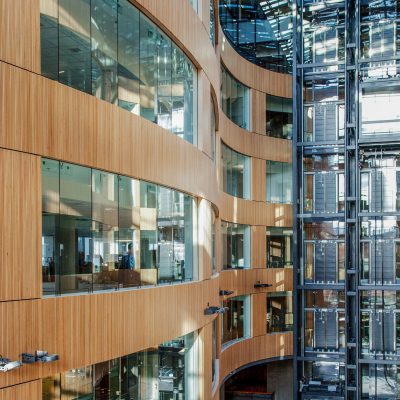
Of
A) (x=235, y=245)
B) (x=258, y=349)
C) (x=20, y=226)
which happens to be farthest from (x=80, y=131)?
(x=258, y=349)

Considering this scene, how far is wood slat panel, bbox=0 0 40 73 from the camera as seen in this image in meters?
9.95

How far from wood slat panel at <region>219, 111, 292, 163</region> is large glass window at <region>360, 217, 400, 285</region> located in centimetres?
878

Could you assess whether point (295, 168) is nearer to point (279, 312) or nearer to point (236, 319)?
point (236, 319)

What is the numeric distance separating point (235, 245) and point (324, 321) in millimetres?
8173

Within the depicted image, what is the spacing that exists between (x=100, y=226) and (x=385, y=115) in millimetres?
14421

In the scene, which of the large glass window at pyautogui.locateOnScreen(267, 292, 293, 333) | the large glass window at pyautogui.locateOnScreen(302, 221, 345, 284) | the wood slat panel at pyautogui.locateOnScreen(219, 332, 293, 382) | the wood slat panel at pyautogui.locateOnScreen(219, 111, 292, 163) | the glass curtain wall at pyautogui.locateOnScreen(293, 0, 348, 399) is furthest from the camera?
the large glass window at pyautogui.locateOnScreen(267, 292, 293, 333)

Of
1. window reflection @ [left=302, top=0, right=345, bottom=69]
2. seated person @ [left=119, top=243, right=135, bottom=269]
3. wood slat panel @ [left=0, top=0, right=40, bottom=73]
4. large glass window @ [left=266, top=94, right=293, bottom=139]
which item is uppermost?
window reflection @ [left=302, top=0, right=345, bottom=69]

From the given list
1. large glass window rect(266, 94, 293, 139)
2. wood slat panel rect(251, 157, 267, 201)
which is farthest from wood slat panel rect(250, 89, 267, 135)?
wood slat panel rect(251, 157, 267, 201)

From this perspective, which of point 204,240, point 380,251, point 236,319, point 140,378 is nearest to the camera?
point 140,378

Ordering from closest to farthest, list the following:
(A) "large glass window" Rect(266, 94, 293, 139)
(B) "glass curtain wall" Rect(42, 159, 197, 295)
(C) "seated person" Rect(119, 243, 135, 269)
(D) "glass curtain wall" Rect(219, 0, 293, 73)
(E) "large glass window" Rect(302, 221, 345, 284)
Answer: (B) "glass curtain wall" Rect(42, 159, 197, 295) → (C) "seated person" Rect(119, 243, 135, 269) → (E) "large glass window" Rect(302, 221, 345, 284) → (D) "glass curtain wall" Rect(219, 0, 293, 73) → (A) "large glass window" Rect(266, 94, 293, 139)

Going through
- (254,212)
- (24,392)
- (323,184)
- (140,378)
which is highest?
(323,184)

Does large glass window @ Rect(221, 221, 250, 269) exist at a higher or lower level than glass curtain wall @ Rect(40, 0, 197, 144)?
lower

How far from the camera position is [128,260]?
13406 mm

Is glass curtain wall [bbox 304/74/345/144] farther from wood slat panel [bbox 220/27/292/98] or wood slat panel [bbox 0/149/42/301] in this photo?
wood slat panel [bbox 0/149/42/301]
